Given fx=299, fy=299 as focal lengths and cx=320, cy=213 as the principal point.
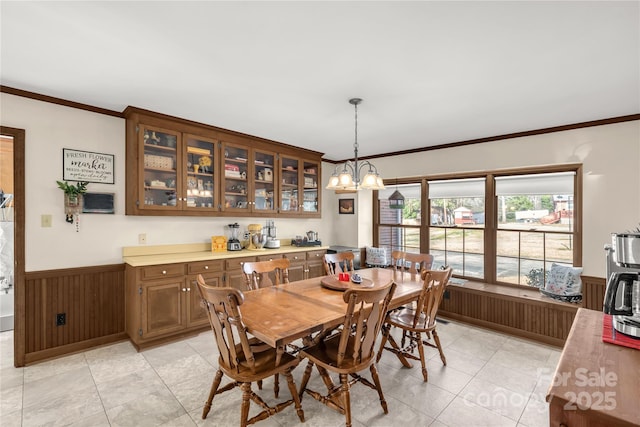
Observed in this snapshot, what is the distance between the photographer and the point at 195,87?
2533 millimetres

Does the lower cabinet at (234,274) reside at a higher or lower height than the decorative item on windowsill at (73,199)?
lower

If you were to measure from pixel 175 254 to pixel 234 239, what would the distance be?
749mm

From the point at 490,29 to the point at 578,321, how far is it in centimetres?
166

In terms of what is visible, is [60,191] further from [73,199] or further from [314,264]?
[314,264]

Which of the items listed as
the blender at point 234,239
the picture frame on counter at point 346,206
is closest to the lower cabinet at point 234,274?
the blender at point 234,239

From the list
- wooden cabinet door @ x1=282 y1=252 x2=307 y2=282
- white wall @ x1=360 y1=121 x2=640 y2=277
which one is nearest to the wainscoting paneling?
white wall @ x1=360 y1=121 x2=640 y2=277

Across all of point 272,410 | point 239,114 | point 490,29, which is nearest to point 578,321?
→ point 490,29

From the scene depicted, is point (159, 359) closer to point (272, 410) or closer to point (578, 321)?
point (272, 410)

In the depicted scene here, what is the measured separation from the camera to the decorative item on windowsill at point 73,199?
2906 millimetres

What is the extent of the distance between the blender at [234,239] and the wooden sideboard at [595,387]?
3517 millimetres

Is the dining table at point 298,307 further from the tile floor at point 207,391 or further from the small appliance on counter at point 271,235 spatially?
the small appliance on counter at point 271,235

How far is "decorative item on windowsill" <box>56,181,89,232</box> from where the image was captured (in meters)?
2.91

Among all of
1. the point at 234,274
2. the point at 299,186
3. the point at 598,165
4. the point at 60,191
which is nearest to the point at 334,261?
the point at 234,274

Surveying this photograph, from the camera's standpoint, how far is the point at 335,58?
203cm
